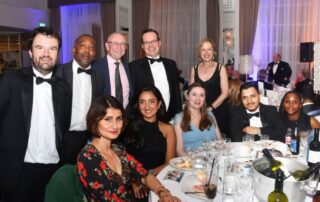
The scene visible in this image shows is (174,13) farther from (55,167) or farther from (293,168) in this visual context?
(293,168)

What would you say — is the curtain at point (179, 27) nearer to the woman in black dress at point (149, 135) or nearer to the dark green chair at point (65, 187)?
the woman in black dress at point (149, 135)

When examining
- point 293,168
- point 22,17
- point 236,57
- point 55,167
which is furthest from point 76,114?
point 22,17

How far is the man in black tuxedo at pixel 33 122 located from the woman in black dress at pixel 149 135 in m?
0.58

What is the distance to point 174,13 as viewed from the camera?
8.98m

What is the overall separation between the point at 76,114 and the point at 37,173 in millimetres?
730

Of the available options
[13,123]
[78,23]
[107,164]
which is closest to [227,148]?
[107,164]

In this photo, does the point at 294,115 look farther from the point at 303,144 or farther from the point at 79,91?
the point at 79,91

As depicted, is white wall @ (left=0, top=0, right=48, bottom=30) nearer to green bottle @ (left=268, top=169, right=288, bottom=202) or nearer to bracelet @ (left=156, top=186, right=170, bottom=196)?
bracelet @ (left=156, top=186, right=170, bottom=196)

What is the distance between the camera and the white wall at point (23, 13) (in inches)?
327

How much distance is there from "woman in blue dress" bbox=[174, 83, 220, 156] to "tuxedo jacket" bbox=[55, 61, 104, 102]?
76cm

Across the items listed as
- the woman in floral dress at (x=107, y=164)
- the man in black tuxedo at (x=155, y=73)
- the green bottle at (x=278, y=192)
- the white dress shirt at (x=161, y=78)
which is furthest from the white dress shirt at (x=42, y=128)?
the green bottle at (x=278, y=192)

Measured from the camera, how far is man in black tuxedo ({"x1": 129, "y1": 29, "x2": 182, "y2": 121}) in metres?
3.25

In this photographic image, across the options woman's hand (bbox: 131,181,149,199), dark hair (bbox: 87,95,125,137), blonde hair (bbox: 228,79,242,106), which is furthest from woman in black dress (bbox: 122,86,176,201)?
blonde hair (bbox: 228,79,242,106)

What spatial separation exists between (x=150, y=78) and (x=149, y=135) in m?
0.85
